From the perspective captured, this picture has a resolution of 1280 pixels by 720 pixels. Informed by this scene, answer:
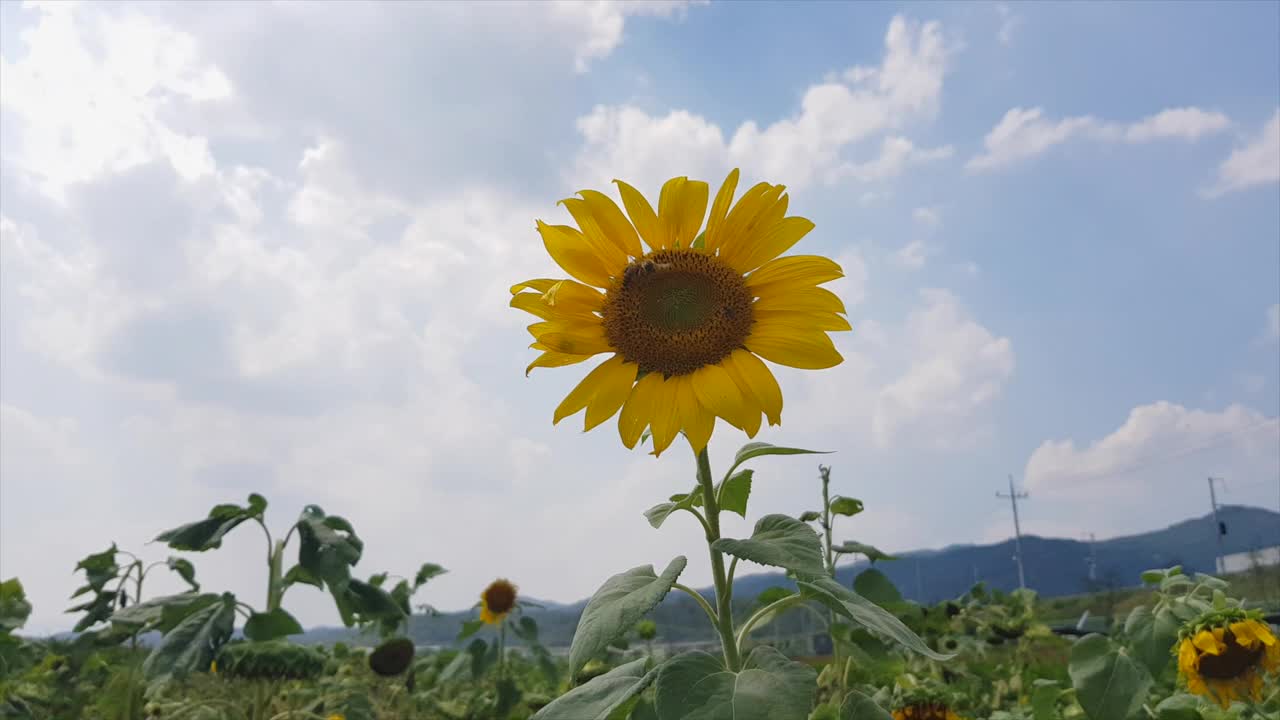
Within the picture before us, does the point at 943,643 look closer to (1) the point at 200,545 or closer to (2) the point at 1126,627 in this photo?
(2) the point at 1126,627

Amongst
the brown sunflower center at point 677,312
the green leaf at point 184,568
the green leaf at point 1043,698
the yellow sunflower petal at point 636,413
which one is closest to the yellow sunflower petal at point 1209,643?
the green leaf at point 1043,698

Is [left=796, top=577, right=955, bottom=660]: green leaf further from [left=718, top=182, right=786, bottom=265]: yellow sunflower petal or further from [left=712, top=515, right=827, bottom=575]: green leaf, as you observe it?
[left=718, top=182, right=786, bottom=265]: yellow sunflower petal

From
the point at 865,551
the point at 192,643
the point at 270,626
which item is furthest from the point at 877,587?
the point at 192,643

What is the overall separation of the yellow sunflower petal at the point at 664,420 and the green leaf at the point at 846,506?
1030 millimetres

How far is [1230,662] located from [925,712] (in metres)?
0.74

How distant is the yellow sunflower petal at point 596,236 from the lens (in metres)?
1.59

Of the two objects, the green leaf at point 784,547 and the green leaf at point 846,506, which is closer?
the green leaf at point 784,547

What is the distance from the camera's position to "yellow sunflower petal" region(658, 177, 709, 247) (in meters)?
1.61

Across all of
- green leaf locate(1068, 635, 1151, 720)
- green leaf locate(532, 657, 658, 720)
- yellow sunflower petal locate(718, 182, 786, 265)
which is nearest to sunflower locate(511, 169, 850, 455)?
yellow sunflower petal locate(718, 182, 786, 265)

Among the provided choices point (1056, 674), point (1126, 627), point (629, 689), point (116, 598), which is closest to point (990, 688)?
point (1056, 674)

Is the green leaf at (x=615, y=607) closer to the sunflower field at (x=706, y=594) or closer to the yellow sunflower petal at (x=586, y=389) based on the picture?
the sunflower field at (x=706, y=594)

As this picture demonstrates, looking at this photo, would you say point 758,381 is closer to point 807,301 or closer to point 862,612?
point 807,301

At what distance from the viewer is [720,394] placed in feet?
4.92

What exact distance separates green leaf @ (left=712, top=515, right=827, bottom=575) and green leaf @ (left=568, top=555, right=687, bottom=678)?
95mm
